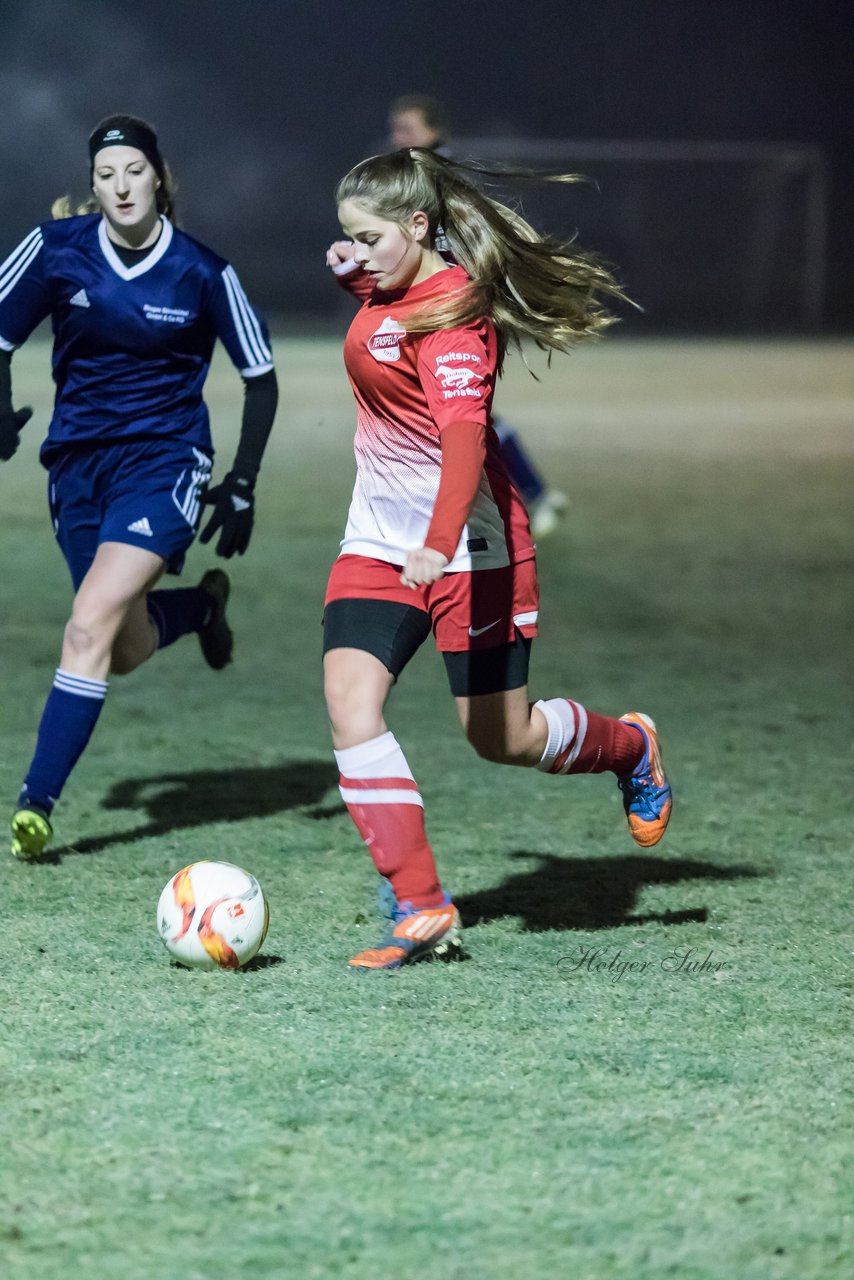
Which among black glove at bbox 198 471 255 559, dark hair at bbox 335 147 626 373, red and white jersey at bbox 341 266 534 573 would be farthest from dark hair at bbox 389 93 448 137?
red and white jersey at bbox 341 266 534 573

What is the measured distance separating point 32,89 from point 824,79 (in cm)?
1433

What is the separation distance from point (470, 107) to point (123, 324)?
28166 millimetres

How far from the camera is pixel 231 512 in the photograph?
4.71 m

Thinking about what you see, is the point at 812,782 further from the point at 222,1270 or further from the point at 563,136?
the point at 563,136

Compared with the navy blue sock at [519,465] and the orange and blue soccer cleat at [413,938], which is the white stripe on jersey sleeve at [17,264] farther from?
the navy blue sock at [519,465]

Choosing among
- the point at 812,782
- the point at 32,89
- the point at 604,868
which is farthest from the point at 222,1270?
the point at 32,89

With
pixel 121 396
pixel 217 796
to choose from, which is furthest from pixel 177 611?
pixel 121 396

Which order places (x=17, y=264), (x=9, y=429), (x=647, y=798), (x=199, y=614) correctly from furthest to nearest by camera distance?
1. (x=199, y=614)
2. (x=9, y=429)
3. (x=17, y=264)
4. (x=647, y=798)

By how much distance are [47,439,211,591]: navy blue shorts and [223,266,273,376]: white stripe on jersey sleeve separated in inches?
11.3

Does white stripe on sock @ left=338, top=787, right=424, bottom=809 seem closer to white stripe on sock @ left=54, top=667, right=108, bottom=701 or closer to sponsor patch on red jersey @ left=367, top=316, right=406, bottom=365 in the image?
sponsor patch on red jersey @ left=367, top=316, right=406, bottom=365

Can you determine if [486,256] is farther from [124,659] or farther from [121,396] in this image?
[124,659]

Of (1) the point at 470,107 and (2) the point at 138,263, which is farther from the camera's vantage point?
(1) the point at 470,107

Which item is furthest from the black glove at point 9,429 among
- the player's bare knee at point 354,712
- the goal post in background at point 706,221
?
the goal post in background at point 706,221

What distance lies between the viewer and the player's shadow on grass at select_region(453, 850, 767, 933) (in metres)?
3.85
